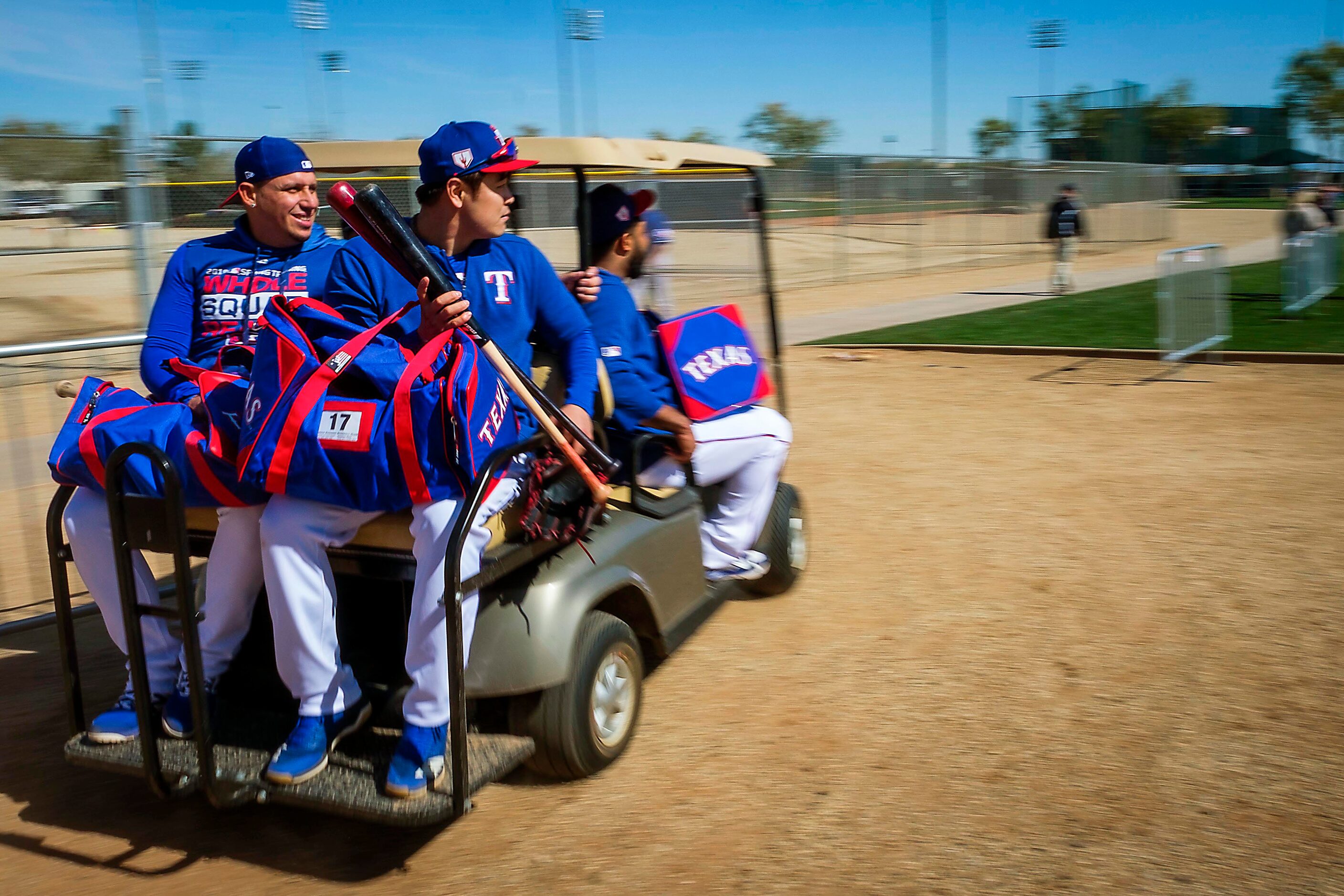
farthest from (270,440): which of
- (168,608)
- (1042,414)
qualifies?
(1042,414)

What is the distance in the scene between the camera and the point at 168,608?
9.12 ft

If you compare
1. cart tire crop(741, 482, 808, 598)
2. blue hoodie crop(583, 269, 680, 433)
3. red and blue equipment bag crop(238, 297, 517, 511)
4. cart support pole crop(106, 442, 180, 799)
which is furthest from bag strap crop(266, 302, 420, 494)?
cart tire crop(741, 482, 808, 598)

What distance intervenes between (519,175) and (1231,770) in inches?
133

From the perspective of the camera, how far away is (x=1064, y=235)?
61.2 feet

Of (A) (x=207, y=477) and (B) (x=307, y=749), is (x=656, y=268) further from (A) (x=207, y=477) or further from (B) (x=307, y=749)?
(B) (x=307, y=749)

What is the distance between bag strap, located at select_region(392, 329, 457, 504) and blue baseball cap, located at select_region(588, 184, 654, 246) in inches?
61.0

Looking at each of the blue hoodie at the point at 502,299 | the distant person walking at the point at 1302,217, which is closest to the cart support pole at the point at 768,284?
the blue hoodie at the point at 502,299

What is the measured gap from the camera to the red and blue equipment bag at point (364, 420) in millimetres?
2670

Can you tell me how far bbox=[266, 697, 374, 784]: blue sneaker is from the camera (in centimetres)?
277

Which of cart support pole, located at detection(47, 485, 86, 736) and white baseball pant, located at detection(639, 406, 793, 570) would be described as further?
white baseball pant, located at detection(639, 406, 793, 570)

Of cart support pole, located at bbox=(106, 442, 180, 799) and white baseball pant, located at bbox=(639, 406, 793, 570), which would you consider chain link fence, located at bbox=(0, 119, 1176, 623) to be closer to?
white baseball pant, located at bbox=(639, 406, 793, 570)

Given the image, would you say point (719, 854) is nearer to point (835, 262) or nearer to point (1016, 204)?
point (835, 262)

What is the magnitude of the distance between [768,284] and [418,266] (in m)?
2.64

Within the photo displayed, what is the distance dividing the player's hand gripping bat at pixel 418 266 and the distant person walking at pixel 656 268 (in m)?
1.44
